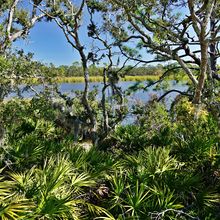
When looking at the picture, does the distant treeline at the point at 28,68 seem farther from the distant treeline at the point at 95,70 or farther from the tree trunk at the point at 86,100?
the tree trunk at the point at 86,100

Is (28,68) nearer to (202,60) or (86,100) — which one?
(86,100)

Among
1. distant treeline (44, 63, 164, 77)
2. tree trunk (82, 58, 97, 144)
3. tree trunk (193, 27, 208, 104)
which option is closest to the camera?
tree trunk (193, 27, 208, 104)

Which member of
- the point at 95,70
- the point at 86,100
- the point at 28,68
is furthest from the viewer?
the point at 95,70

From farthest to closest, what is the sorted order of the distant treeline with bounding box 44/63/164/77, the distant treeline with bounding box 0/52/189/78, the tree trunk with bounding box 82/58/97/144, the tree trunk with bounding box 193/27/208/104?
the tree trunk with bounding box 82/58/97/144
the distant treeline with bounding box 44/63/164/77
the distant treeline with bounding box 0/52/189/78
the tree trunk with bounding box 193/27/208/104

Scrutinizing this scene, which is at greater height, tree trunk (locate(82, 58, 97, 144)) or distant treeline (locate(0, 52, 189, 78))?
distant treeline (locate(0, 52, 189, 78))

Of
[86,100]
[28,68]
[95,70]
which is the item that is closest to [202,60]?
[28,68]

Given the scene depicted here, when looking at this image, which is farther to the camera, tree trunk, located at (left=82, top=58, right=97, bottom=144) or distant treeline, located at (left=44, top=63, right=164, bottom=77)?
tree trunk, located at (left=82, top=58, right=97, bottom=144)

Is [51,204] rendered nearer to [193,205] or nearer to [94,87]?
[193,205]

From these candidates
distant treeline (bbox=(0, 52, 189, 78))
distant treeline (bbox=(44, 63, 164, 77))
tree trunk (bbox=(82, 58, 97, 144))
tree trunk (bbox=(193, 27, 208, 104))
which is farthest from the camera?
tree trunk (bbox=(82, 58, 97, 144))

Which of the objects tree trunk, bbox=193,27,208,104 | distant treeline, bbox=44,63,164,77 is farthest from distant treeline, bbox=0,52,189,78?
tree trunk, bbox=193,27,208,104

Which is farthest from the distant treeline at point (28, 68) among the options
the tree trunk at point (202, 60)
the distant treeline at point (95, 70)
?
the tree trunk at point (202, 60)

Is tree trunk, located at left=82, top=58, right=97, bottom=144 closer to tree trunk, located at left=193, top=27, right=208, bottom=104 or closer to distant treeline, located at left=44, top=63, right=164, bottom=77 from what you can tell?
distant treeline, located at left=44, top=63, right=164, bottom=77

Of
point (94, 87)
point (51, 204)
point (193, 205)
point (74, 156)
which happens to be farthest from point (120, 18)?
point (51, 204)

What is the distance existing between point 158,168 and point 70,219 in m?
2.41
